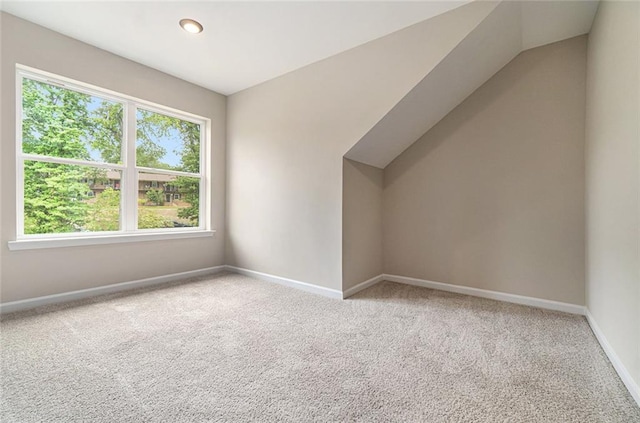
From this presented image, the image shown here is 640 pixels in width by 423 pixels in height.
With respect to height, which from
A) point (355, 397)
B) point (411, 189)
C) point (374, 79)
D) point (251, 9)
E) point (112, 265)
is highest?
point (251, 9)

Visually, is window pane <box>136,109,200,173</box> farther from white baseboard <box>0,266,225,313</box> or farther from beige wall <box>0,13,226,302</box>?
white baseboard <box>0,266,225,313</box>

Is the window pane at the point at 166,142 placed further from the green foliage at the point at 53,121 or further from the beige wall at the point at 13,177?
the green foliage at the point at 53,121

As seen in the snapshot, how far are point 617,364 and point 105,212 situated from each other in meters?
4.32

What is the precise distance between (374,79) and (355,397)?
8.31 ft

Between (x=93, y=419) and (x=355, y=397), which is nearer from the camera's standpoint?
(x=93, y=419)

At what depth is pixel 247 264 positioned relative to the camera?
3697 millimetres

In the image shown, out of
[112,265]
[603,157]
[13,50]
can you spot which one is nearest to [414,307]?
[603,157]

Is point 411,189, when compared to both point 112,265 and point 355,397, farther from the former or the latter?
point 112,265

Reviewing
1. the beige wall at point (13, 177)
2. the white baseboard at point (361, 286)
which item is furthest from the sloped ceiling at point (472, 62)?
the beige wall at point (13, 177)

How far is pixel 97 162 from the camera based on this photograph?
285 cm

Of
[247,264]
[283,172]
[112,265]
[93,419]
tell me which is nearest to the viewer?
[93,419]

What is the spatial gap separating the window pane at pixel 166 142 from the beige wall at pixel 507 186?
107 inches

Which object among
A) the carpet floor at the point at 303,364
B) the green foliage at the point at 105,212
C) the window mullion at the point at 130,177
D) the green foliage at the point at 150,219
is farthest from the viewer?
the green foliage at the point at 150,219

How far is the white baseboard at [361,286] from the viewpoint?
2863 mm
